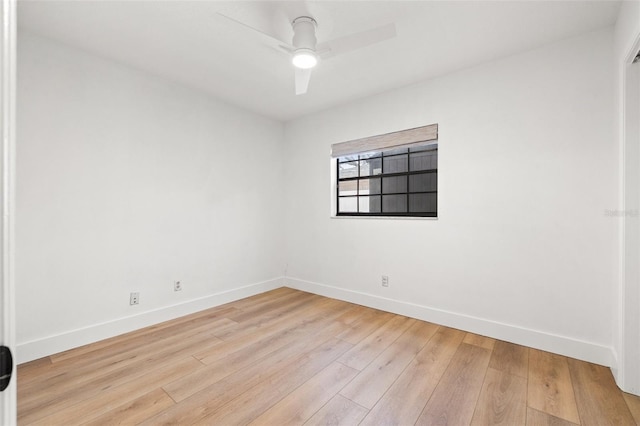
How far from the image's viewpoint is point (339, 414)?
1.62 meters

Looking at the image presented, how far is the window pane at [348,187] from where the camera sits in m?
3.79

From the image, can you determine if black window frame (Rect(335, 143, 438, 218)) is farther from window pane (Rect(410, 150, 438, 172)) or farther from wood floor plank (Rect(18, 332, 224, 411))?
wood floor plank (Rect(18, 332, 224, 411))

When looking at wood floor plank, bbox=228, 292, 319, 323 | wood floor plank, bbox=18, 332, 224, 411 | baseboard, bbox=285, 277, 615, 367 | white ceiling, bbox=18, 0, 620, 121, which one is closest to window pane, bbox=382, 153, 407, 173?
white ceiling, bbox=18, 0, 620, 121

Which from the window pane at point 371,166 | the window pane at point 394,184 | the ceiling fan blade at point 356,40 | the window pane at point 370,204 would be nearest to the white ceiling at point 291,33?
the ceiling fan blade at point 356,40

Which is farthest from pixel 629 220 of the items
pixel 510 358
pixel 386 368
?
pixel 386 368

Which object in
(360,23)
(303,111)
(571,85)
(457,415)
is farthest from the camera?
(303,111)

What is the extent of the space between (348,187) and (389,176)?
61 centimetres

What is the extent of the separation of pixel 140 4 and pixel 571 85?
330 centimetres

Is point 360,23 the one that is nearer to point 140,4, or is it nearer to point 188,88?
point 140,4

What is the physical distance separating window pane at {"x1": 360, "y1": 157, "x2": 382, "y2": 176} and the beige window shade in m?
0.28

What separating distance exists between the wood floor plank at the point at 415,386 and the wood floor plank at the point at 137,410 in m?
1.22

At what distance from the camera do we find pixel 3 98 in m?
0.42

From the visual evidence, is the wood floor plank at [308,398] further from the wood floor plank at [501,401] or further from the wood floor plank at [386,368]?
the wood floor plank at [501,401]

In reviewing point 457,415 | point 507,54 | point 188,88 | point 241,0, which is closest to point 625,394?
point 457,415
